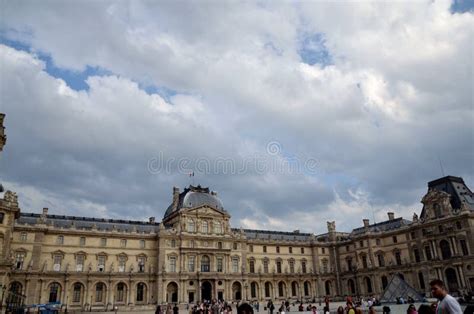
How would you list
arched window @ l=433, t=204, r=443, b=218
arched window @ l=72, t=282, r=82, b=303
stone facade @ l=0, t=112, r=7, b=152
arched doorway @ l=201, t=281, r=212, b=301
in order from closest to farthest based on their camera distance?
stone facade @ l=0, t=112, r=7, b=152 < arched window @ l=72, t=282, r=82, b=303 < arched window @ l=433, t=204, r=443, b=218 < arched doorway @ l=201, t=281, r=212, b=301

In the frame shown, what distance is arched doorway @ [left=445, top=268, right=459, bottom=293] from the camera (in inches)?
2381

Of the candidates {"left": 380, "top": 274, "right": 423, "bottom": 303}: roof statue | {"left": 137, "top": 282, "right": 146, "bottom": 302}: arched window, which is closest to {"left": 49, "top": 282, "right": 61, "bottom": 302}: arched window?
{"left": 137, "top": 282, "right": 146, "bottom": 302}: arched window

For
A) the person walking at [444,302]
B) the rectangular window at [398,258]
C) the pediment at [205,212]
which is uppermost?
the pediment at [205,212]

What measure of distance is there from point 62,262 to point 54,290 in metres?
4.25

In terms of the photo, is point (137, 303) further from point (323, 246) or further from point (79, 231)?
point (323, 246)

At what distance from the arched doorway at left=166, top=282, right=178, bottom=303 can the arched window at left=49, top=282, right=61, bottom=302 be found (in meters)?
17.0

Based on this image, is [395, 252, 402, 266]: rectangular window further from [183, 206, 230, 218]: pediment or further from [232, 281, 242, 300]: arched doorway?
[183, 206, 230, 218]: pediment

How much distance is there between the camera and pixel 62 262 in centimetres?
6072

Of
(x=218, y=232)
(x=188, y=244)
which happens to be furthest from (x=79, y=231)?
(x=218, y=232)

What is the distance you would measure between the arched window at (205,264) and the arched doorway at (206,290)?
7.56ft

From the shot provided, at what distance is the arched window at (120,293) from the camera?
62.8 m

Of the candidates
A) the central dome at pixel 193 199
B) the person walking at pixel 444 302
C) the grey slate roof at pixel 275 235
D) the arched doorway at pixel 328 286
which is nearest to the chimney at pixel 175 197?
the central dome at pixel 193 199

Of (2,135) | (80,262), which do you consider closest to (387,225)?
(80,262)

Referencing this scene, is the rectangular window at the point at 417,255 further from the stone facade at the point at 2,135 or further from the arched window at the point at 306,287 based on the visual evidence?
the stone facade at the point at 2,135
